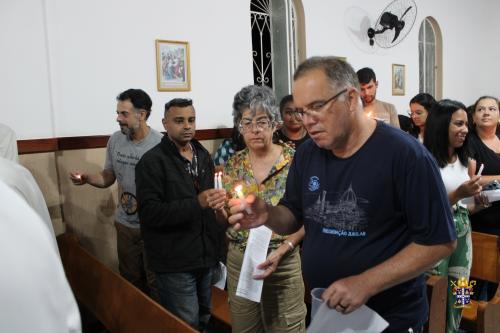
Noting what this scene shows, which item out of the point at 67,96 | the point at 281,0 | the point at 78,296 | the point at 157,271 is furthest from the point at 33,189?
the point at 281,0

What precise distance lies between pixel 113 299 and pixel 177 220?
54cm

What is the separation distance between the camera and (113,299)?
2.25m

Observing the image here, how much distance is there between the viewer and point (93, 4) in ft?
12.0

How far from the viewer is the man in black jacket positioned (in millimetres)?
Answer: 2314

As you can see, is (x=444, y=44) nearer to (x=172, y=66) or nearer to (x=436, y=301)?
(x=172, y=66)

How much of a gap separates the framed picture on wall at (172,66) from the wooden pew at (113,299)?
1803 mm

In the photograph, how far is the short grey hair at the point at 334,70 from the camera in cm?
143

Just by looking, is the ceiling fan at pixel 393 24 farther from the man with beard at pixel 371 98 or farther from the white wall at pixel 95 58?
the white wall at pixel 95 58

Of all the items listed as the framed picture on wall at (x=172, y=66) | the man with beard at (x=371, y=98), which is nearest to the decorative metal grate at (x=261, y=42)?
the framed picture on wall at (x=172, y=66)

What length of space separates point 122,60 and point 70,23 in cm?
52

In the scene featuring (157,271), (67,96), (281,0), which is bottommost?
(157,271)

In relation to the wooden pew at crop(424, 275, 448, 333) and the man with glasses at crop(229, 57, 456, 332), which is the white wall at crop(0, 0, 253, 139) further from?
the wooden pew at crop(424, 275, 448, 333)

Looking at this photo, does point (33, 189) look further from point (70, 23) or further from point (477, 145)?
point (477, 145)

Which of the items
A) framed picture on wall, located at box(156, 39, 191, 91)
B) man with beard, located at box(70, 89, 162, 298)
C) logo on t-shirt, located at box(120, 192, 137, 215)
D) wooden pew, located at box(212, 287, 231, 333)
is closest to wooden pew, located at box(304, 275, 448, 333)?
wooden pew, located at box(212, 287, 231, 333)
